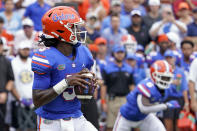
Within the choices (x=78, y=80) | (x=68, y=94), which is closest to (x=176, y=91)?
(x=68, y=94)

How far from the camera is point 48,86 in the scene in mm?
4520

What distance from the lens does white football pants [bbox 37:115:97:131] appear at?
15.0 ft

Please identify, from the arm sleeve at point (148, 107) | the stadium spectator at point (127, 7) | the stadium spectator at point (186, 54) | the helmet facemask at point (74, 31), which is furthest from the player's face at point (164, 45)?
the helmet facemask at point (74, 31)

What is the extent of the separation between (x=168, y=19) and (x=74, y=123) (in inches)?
233

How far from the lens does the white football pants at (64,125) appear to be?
4564 millimetres

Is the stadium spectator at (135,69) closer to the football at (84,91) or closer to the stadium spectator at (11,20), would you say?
the stadium spectator at (11,20)

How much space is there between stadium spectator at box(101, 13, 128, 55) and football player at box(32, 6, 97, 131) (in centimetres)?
532

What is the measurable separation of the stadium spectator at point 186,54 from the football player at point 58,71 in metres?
5.08

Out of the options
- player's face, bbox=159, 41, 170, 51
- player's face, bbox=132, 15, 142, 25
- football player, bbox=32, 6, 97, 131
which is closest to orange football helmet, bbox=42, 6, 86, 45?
football player, bbox=32, 6, 97, 131

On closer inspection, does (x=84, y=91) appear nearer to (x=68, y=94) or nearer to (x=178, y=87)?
(x=68, y=94)

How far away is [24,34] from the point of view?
9.61 meters

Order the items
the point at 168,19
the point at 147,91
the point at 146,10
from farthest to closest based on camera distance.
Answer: the point at 146,10 → the point at 168,19 → the point at 147,91

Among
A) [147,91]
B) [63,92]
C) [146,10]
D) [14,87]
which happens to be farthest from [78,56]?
[146,10]

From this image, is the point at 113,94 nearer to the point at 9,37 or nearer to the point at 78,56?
the point at 9,37
